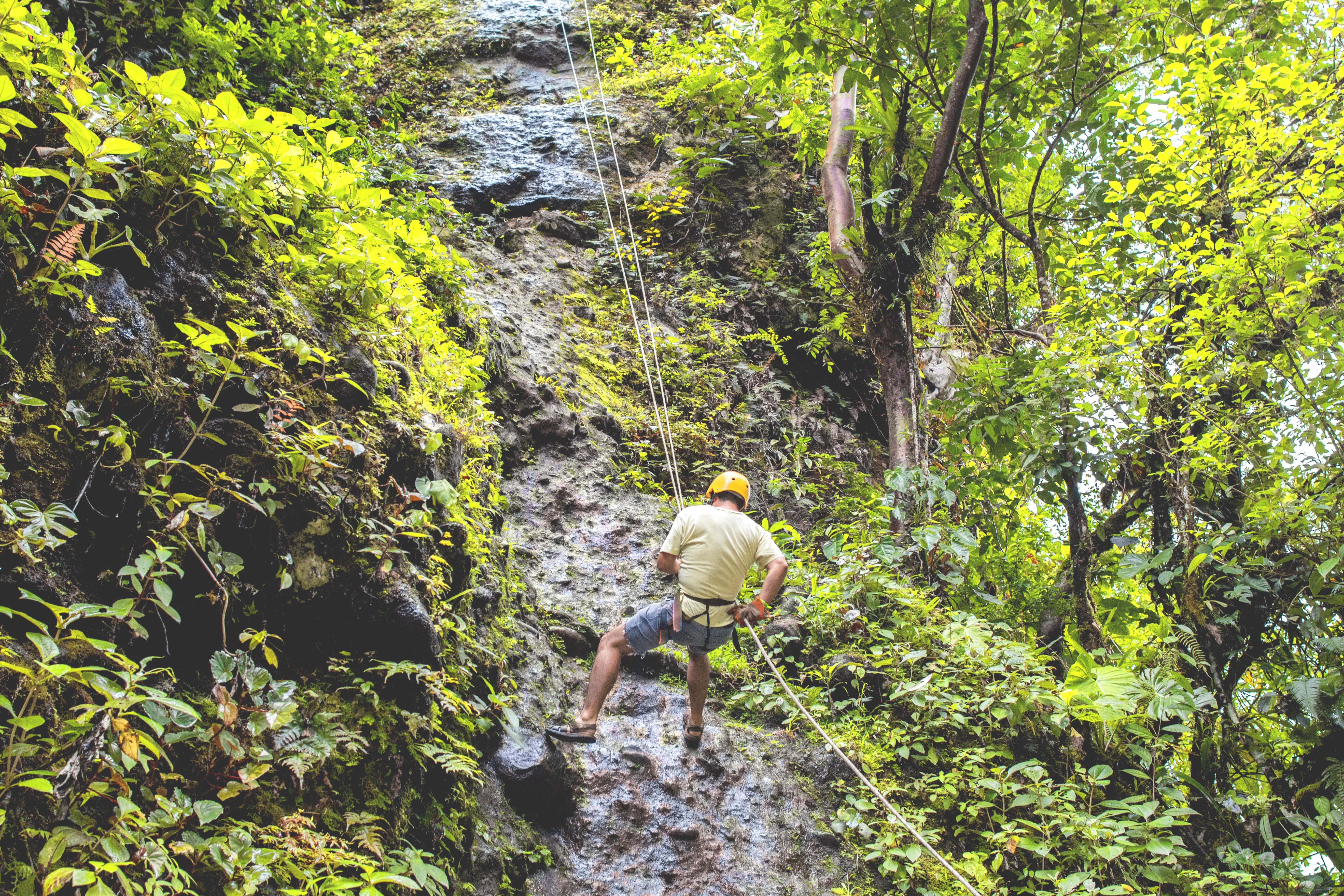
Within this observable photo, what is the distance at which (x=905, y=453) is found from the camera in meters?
6.65

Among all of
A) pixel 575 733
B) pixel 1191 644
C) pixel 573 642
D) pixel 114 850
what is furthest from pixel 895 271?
pixel 114 850

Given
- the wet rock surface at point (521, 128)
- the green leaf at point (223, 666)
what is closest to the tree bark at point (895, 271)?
the wet rock surface at point (521, 128)

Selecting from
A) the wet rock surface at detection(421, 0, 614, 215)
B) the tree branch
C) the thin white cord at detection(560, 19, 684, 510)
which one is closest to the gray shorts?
the thin white cord at detection(560, 19, 684, 510)

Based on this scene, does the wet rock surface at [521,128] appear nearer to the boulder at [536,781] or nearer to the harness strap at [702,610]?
the harness strap at [702,610]

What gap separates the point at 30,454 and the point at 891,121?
6.96 m

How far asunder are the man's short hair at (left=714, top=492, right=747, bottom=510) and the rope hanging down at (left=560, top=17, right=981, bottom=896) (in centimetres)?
52

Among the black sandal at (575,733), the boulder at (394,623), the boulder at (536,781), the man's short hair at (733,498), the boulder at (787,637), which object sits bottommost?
the boulder at (536,781)

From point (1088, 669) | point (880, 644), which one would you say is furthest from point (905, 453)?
point (1088, 669)

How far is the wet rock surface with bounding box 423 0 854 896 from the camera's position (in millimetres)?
3678

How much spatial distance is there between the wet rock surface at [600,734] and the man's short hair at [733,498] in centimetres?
142

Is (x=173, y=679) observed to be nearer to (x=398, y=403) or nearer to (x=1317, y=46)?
(x=398, y=403)

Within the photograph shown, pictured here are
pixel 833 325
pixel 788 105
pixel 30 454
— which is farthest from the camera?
pixel 788 105

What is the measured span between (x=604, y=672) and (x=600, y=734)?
0.54 meters

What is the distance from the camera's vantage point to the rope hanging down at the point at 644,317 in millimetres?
4332
